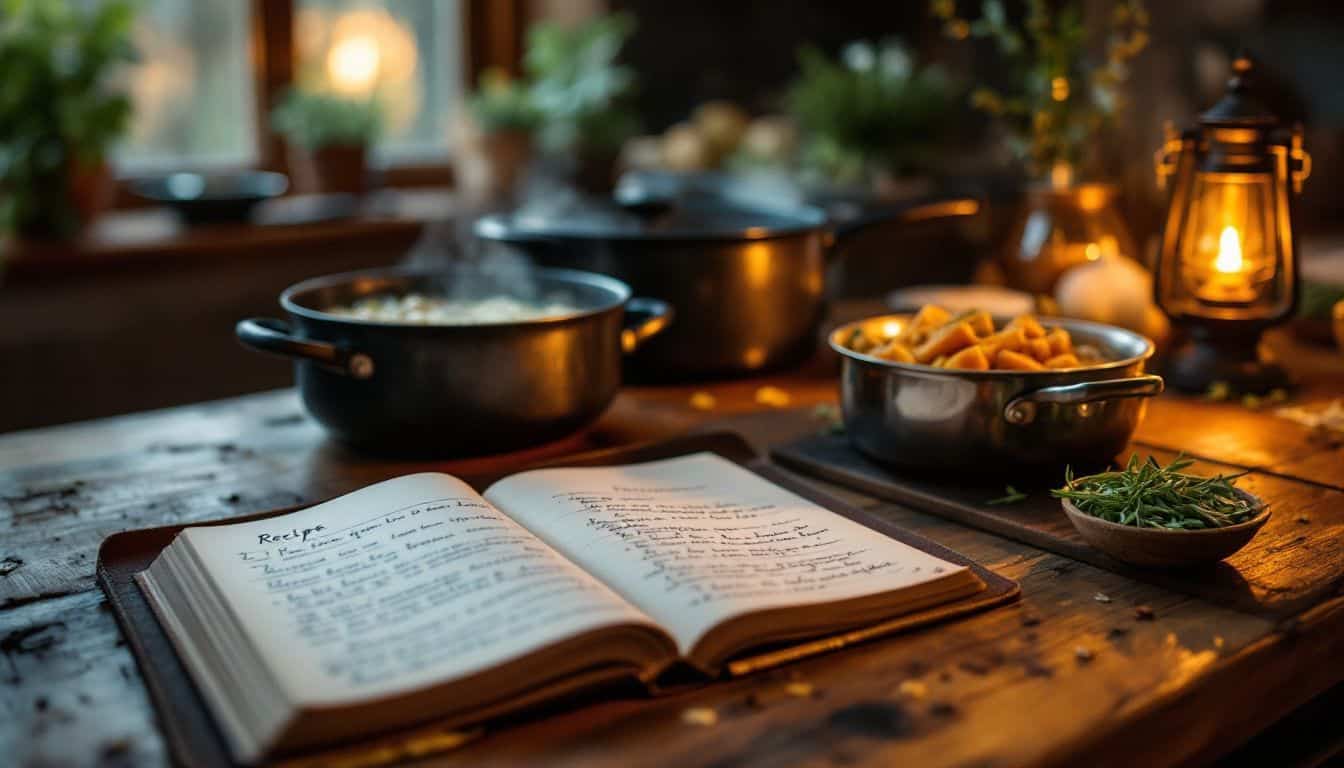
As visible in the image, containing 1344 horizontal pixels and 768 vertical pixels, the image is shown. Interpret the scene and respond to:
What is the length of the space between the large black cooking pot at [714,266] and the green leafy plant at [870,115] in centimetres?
152

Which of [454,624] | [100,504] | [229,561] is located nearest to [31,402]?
[100,504]

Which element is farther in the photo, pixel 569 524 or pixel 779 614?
pixel 569 524

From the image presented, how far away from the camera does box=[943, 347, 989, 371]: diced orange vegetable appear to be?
3.40 ft

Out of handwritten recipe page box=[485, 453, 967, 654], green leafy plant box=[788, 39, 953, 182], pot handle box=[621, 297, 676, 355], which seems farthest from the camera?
green leafy plant box=[788, 39, 953, 182]

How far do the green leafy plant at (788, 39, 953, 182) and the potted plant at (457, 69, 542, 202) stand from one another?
2.43 ft

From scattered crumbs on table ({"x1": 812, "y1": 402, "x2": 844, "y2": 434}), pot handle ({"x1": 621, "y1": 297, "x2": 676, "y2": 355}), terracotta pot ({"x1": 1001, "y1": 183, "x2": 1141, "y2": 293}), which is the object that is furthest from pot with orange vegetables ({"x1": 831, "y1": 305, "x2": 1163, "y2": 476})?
terracotta pot ({"x1": 1001, "y1": 183, "x2": 1141, "y2": 293})

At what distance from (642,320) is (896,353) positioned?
333mm

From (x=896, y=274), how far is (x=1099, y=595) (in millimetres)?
2216

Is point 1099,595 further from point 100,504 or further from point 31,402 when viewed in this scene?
point 31,402

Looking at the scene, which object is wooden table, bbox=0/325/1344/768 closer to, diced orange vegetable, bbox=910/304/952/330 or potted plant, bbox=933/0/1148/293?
diced orange vegetable, bbox=910/304/952/330

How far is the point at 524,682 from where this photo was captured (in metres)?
0.67

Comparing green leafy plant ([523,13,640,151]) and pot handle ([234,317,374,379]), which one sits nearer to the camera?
pot handle ([234,317,374,379])

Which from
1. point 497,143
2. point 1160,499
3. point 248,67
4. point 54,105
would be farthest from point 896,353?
point 248,67

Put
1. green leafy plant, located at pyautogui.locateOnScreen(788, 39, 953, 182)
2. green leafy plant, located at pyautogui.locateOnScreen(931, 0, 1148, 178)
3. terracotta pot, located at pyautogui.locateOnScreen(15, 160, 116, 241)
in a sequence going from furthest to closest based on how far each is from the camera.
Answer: green leafy plant, located at pyautogui.locateOnScreen(788, 39, 953, 182), terracotta pot, located at pyautogui.locateOnScreen(15, 160, 116, 241), green leafy plant, located at pyautogui.locateOnScreen(931, 0, 1148, 178)
